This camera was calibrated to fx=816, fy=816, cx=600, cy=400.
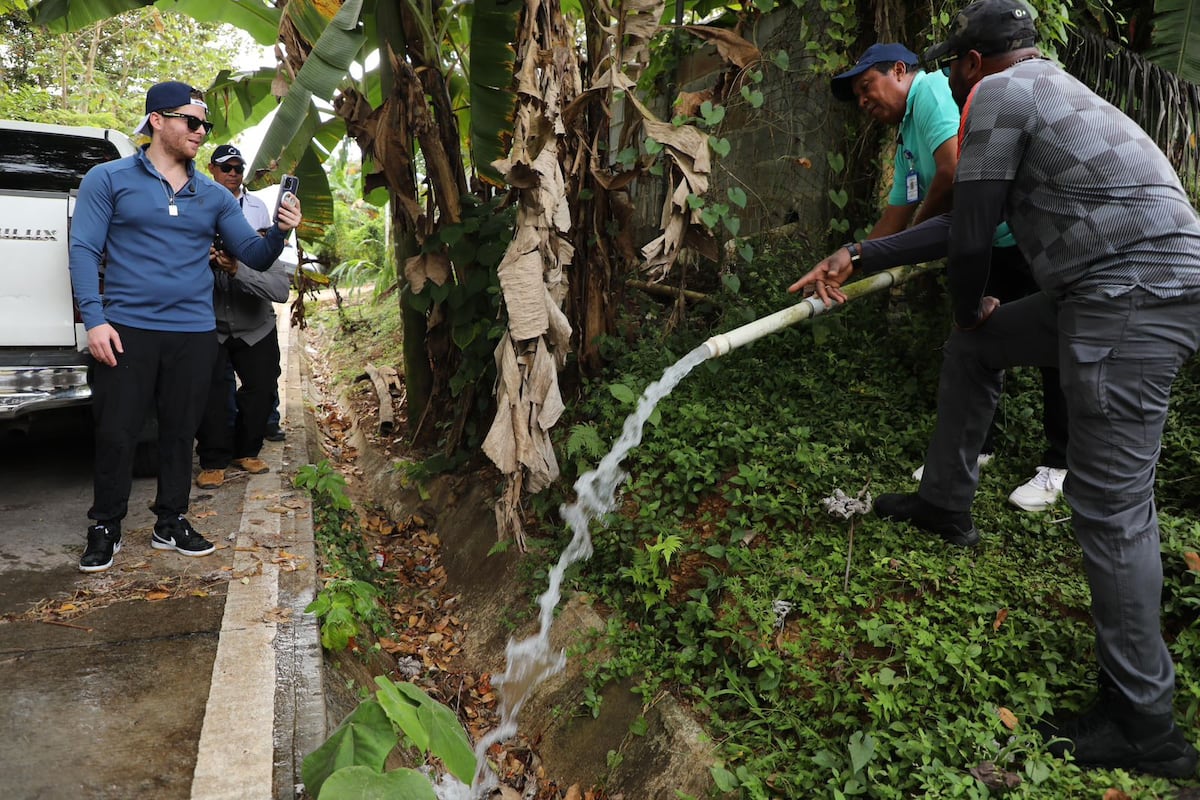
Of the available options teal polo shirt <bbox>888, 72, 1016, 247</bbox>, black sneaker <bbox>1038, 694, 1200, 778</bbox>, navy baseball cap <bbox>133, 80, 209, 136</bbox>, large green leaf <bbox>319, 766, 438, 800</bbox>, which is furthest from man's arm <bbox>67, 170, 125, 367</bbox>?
black sneaker <bbox>1038, 694, 1200, 778</bbox>

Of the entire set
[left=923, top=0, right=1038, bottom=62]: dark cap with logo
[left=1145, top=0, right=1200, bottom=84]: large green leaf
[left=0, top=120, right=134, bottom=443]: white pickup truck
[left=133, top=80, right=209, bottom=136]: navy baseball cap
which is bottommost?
[left=0, top=120, right=134, bottom=443]: white pickup truck

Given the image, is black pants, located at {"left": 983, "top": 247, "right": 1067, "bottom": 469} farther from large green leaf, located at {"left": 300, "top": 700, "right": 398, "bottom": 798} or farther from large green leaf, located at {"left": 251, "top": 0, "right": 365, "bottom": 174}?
large green leaf, located at {"left": 251, "top": 0, "right": 365, "bottom": 174}

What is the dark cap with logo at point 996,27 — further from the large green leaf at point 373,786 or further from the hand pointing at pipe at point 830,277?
the large green leaf at point 373,786

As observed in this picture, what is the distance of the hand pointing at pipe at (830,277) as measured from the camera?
3396 mm

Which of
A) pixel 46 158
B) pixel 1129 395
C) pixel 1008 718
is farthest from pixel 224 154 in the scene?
pixel 1008 718

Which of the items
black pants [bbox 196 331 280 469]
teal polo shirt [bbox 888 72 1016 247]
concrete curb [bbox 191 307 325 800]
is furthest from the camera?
black pants [bbox 196 331 280 469]

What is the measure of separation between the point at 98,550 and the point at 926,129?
14.5 feet

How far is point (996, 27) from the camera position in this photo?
2707mm

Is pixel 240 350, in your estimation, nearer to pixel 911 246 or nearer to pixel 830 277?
pixel 830 277

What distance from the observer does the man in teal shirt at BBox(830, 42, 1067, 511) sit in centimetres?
353

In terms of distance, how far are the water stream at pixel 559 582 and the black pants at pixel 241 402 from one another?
8.52 feet

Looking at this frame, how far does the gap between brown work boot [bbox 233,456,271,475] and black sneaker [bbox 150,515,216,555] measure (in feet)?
4.53

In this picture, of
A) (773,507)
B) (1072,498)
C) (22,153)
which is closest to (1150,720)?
(1072,498)

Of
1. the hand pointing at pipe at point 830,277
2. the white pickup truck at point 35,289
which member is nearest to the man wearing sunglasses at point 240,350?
the white pickup truck at point 35,289
